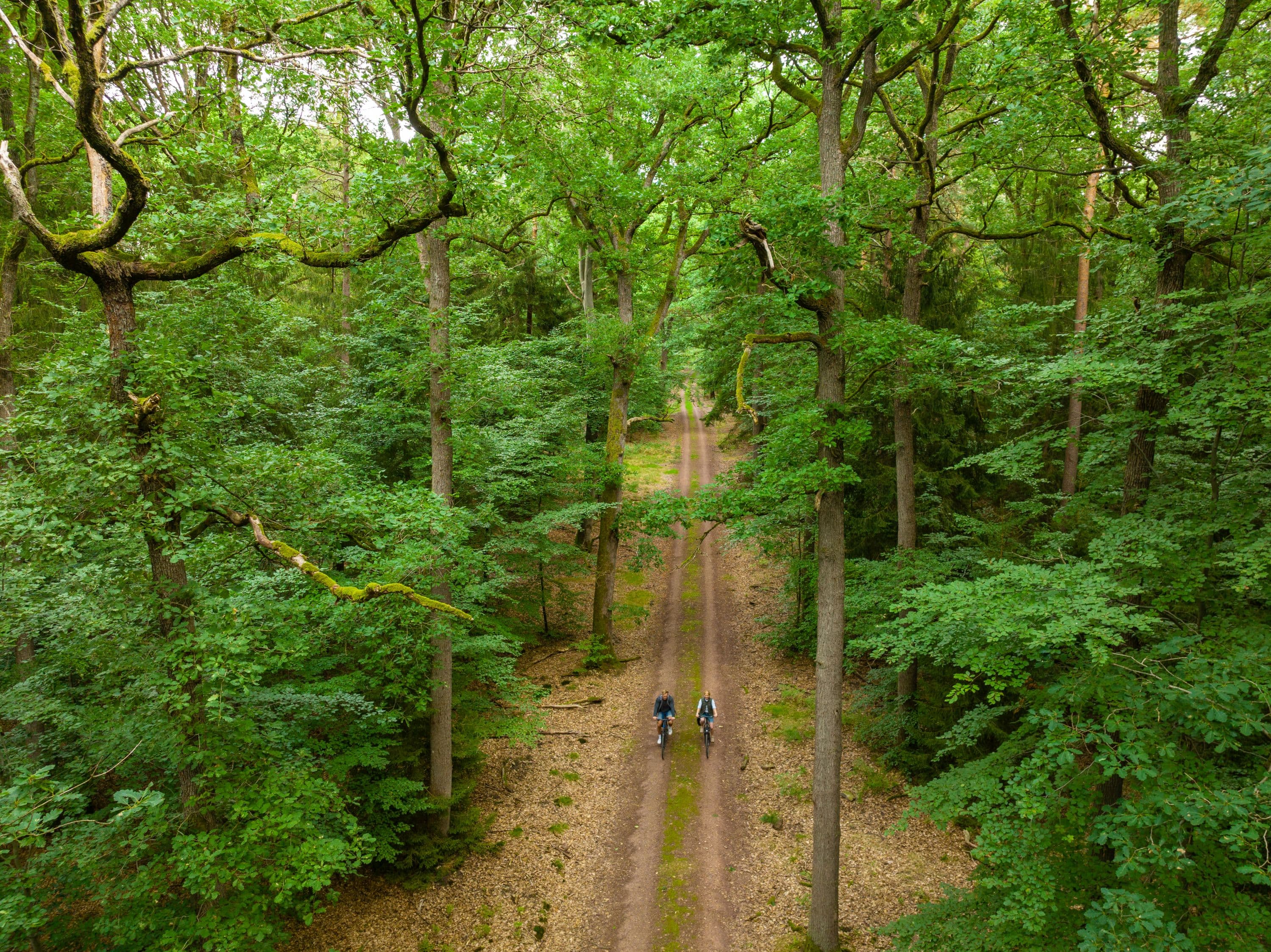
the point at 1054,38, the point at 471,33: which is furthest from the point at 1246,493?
the point at 471,33

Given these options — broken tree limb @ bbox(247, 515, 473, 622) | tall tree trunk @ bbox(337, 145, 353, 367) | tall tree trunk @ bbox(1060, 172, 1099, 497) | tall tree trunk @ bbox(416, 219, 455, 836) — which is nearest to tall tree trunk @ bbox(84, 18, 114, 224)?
broken tree limb @ bbox(247, 515, 473, 622)

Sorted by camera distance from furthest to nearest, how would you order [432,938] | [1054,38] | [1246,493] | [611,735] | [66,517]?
[611,735], [432,938], [1054,38], [1246,493], [66,517]

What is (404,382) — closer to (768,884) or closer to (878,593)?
(878,593)

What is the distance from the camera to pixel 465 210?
265 inches

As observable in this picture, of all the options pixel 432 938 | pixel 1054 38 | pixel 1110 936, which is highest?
pixel 1054 38

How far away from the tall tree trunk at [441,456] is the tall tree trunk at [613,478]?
6.27m

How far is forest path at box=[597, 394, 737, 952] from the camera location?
362 inches

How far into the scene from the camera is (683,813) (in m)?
11.6

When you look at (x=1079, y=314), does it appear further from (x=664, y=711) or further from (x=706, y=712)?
(x=664, y=711)

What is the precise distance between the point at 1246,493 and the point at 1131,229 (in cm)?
341

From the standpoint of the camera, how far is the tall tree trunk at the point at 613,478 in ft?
53.4

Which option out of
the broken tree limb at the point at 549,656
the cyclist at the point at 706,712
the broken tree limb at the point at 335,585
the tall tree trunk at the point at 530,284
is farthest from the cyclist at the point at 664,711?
the tall tree trunk at the point at 530,284

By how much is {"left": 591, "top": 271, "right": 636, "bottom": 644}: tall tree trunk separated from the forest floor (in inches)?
57.5

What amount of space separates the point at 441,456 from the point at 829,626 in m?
6.72
